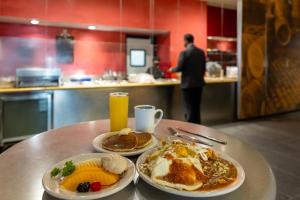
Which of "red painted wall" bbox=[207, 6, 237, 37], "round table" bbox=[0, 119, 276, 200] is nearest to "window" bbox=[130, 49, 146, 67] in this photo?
"red painted wall" bbox=[207, 6, 237, 37]

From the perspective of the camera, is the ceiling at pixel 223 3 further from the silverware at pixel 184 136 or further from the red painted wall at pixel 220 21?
the silverware at pixel 184 136

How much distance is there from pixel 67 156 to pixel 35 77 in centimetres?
289

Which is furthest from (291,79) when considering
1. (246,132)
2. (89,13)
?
(89,13)

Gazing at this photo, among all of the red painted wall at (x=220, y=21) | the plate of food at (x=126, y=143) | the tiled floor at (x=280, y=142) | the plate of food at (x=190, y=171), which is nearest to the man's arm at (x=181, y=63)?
the tiled floor at (x=280, y=142)

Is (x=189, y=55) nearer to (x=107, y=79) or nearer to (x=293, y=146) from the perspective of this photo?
(x=107, y=79)

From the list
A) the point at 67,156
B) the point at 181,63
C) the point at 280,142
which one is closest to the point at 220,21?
the point at 181,63

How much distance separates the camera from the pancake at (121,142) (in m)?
1.00

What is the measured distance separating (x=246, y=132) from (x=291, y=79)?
260cm

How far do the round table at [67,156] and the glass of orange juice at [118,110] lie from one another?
0.41ft

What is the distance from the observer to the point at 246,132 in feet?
14.3

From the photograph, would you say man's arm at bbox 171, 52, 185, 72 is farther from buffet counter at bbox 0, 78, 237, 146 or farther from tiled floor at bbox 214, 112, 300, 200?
tiled floor at bbox 214, 112, 300, 200

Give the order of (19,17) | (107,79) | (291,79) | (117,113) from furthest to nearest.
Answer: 1. (291,79)
2. (107,79)
3. (19,17)
4. (117,113)

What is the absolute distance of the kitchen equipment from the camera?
346 cm

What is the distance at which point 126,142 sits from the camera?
1034 millimetres
